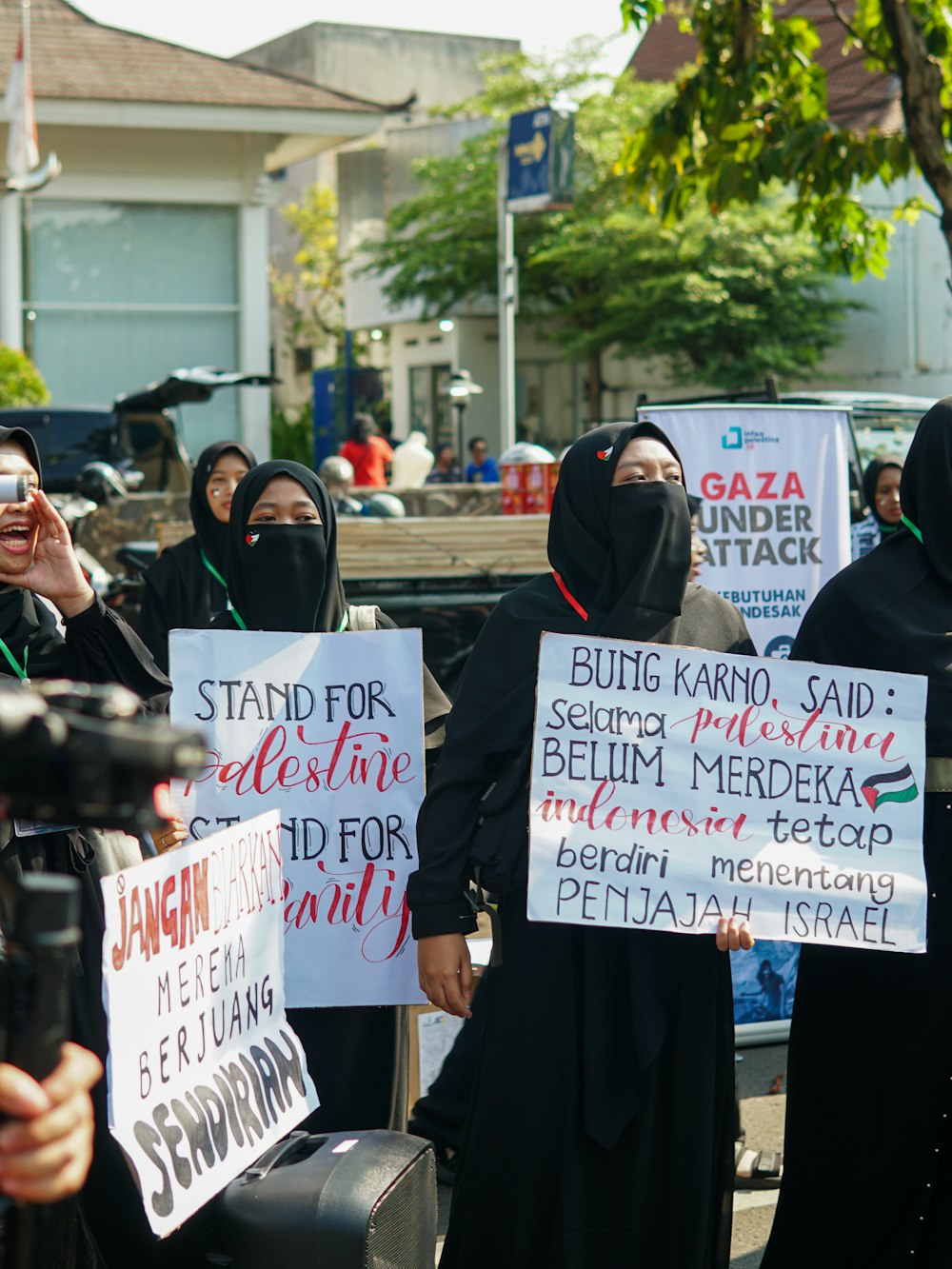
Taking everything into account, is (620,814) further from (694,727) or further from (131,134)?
(131,134)

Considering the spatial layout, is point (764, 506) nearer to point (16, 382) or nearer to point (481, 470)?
point (16, 382)

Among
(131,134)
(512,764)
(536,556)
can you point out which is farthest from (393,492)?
(512,764)

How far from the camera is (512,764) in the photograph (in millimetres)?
3371

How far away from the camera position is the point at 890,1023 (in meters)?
3.42

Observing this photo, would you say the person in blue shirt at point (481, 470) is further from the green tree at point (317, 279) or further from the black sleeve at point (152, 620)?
the green tree at point (317, 279)

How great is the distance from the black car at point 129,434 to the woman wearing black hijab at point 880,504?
665cm

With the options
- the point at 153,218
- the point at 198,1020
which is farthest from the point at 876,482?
the point at 153,218

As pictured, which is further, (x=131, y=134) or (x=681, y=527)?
(x=131, y=134)

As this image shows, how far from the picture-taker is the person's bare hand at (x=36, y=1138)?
1631 mm

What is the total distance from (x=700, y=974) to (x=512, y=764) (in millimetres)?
550

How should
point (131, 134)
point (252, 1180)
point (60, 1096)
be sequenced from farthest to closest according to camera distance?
point (131, 134)
point (252, 1180)
point (60, 1096)

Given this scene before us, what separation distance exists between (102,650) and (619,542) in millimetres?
1058

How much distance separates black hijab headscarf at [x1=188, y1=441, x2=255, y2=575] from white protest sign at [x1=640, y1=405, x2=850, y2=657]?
1.53 m

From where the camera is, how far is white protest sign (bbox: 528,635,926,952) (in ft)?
10.6
